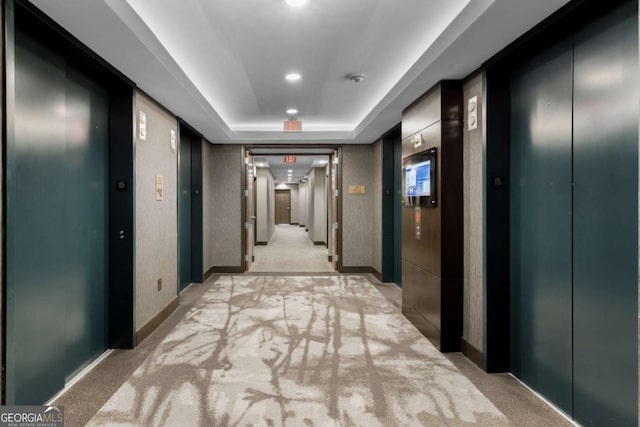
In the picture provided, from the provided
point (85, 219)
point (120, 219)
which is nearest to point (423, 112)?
point (120, 219)

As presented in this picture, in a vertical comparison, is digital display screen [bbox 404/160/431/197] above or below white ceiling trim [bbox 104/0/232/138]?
below

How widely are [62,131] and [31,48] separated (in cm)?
54

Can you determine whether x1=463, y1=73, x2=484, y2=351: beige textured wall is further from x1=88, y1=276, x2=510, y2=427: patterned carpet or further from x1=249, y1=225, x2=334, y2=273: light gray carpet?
x1=249, y1=225, x2=334, y2=273: light gray carpet

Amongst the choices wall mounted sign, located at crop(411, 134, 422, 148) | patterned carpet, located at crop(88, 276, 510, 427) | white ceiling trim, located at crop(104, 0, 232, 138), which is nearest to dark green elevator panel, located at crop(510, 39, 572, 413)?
patterned carpet, located at crop(88, 276, 510, 427)

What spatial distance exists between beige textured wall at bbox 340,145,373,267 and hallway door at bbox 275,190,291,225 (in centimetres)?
1437

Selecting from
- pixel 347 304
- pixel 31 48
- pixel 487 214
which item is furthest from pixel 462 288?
pixel 31 48

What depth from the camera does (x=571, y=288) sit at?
2.19m

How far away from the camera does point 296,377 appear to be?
2709 mm

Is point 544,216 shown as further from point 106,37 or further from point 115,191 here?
point 115,191

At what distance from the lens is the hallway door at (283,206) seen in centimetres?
2100

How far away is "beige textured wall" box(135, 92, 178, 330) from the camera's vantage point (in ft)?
11.4

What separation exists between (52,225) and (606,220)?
11.2 ft

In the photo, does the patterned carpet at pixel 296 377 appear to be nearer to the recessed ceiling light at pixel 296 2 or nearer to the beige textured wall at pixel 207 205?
the beige textured wall at pixel 207 205

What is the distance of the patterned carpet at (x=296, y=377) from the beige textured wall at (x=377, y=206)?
200cm
